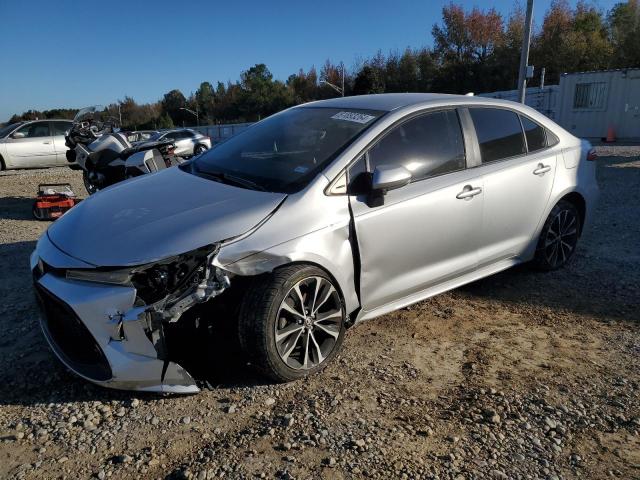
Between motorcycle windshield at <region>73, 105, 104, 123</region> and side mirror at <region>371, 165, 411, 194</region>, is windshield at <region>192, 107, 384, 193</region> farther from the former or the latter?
motorcycle windshield at <region>73, 105, 104, 123</region>

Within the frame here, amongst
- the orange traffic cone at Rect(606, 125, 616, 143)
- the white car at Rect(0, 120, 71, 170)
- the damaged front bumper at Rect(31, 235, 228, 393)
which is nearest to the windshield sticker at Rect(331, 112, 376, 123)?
the damaged front bumper at Rect(31, 235, 228, 393)

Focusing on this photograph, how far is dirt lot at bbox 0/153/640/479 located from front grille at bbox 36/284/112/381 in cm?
23

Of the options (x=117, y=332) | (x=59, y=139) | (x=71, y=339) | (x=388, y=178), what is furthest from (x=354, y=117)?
(x=59, y=139)

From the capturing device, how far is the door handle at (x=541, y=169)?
417 centimetres

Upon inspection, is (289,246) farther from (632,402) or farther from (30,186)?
(30,186)

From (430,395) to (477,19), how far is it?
5373cm

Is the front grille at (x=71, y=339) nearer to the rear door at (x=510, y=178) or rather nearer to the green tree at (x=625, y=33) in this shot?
the rear door at (x=510, y=178)

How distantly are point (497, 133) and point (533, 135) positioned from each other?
52 centimetres

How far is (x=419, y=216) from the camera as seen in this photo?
10.9 ft

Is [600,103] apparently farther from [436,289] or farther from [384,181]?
[384,181]

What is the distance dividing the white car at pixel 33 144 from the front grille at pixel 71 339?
12.8 m

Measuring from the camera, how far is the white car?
45.4 feet

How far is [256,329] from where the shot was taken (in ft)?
8.68

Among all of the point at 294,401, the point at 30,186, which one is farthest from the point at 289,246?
the point at 30,186
